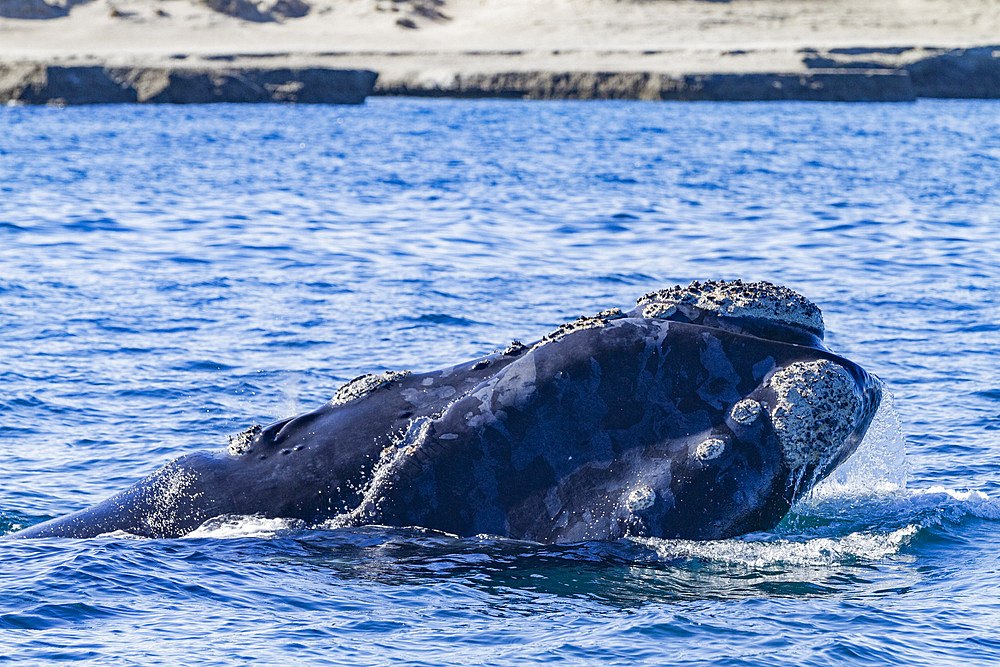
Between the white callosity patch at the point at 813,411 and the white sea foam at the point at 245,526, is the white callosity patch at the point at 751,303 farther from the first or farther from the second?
the white sea foam at the point at 245,526

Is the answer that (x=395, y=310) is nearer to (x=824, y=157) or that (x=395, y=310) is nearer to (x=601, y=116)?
(x=824, y=157)

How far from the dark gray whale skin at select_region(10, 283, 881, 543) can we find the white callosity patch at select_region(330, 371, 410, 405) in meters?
0.23

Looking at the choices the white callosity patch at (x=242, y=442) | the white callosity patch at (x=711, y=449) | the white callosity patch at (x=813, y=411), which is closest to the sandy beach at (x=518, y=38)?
the white callosity patch at (x=242, y=442)

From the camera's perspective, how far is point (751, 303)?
5.67m

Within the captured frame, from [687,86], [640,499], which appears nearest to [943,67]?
[687,86]

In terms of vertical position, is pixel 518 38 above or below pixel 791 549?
above

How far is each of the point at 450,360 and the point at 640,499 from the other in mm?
5907

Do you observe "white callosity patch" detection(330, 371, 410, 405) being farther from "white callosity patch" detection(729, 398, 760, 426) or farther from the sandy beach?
the sandy beach

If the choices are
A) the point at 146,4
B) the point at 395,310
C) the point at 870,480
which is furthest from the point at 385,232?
the point at 146,4

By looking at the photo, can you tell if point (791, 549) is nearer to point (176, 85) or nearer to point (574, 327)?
point (574, 327)

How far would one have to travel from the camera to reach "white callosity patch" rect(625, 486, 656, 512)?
5.50 meters

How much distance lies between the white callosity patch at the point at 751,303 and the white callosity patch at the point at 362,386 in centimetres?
132

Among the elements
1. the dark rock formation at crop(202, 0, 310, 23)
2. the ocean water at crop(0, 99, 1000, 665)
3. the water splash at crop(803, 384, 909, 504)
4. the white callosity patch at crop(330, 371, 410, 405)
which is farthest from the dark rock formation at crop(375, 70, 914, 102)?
the white callosity patch at crop(330, 371, 410, 405)

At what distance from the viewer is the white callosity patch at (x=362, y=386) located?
20.1ft
